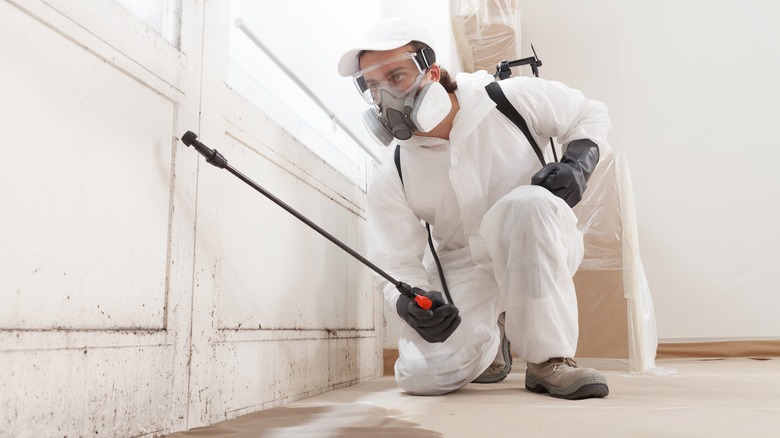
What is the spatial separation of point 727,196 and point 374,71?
2.56 m

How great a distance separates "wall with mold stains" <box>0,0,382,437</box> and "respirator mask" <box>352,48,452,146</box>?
0.91ft

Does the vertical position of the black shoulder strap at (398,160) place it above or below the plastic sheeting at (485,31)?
below

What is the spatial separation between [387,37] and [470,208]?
1.69 ft

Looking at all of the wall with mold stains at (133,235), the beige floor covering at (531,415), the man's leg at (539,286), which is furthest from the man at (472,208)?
the wall with mold stains at (133,235)

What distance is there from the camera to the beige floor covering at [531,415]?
2.89ft

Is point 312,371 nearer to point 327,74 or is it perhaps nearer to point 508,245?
point 508,245

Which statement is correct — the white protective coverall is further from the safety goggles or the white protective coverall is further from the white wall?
the white wall

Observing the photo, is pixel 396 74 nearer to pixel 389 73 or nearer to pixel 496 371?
pixel 389 73

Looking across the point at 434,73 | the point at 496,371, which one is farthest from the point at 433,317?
the point at 434,73

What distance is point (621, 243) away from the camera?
2215 millimetres

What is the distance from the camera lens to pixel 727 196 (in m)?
3.25

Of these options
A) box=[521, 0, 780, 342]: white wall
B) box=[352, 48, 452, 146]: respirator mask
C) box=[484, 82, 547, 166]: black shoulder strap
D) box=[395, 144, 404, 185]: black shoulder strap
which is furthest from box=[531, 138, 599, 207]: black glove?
box=[521, 0, 780, 342]: white wall

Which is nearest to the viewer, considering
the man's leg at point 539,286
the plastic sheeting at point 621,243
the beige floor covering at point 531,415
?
the beige floor covering at point 531,415

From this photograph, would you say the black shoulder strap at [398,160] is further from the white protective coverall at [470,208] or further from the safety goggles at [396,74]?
the safety goggles at [396,74]
